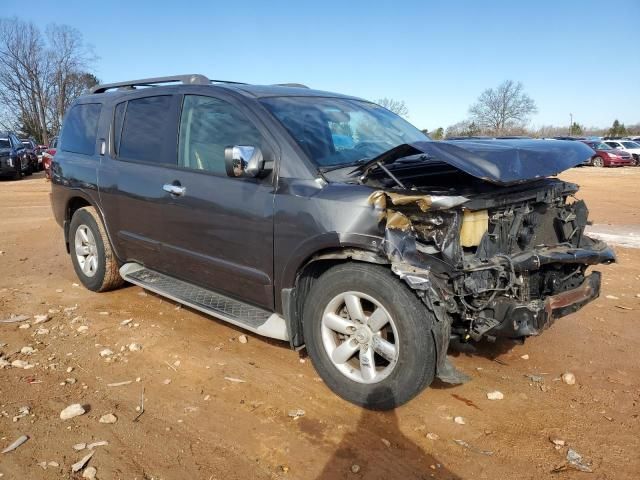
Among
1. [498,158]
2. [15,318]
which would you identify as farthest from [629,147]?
[15,318]

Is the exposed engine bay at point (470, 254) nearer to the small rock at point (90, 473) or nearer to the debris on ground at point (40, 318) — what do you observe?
the small rock at point (90, 473)

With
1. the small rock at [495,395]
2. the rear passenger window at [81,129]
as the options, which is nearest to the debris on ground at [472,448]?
the small rock at [495,395]

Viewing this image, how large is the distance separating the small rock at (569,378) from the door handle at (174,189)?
299 cm

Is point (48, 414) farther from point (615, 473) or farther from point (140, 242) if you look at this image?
point (615, 473)

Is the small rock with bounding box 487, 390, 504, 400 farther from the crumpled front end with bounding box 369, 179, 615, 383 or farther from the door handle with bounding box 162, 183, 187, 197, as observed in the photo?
the door handle with bounding box 162, 183, 187, 197

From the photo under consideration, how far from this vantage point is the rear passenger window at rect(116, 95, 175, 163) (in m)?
4.15

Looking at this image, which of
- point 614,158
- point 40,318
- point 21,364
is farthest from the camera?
point 614,158

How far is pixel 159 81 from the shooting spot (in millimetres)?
4547

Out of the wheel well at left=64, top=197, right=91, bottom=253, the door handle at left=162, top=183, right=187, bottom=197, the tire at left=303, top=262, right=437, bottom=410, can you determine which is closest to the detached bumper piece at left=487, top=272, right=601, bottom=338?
the tire at left=303, top=262, right=437, bottom=410

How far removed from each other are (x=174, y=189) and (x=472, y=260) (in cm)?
227

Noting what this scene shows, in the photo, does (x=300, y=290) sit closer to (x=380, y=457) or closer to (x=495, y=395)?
(x=380, y=457)

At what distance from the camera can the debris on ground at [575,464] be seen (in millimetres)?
2533

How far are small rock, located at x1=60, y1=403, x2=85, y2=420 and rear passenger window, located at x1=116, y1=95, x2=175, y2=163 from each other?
6.41ft

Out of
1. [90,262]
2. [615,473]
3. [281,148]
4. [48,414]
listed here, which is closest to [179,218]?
[281,148]
